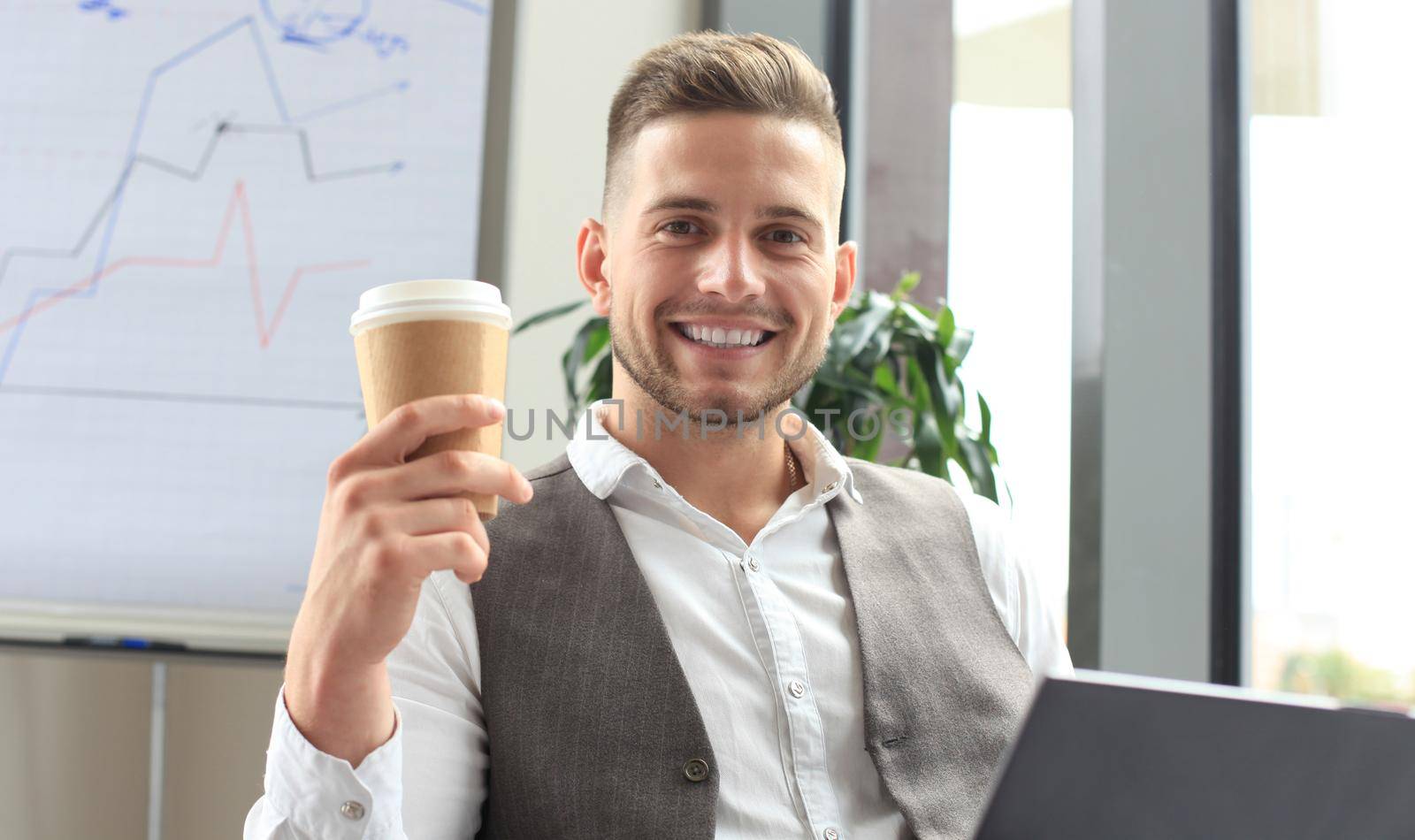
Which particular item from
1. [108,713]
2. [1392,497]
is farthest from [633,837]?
[108,713]

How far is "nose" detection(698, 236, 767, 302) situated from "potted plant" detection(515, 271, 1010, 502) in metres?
0.50

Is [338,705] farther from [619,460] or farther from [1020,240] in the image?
[1020,240]

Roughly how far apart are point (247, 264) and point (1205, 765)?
5.96ft

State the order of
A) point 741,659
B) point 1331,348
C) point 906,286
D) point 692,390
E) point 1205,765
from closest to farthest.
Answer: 1. point 1205,765
2. point 741,659
3. point 692,390
4. point 1331,348
5. point 906,286

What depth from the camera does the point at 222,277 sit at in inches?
80.1

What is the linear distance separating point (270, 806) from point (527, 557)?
36 cm

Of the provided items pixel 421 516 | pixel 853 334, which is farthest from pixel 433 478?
pixel 853 334

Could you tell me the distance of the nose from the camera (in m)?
1.25

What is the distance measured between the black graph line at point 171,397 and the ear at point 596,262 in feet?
2.49

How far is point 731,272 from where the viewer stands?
125 centimetres

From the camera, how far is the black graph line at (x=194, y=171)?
2.01 meters

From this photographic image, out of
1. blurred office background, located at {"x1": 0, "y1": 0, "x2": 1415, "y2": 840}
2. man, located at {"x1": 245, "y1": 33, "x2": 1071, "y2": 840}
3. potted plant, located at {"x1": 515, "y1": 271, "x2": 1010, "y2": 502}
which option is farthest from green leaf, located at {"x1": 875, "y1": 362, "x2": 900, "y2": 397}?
man, located at {"x1": 245, "y1": 33, "x2": 1071, "y2": 840}

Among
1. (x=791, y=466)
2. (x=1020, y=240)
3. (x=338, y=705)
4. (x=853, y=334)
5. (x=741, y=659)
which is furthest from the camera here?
(x=1020, y=240)

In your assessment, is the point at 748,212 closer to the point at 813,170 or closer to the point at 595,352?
the point at 813,170
